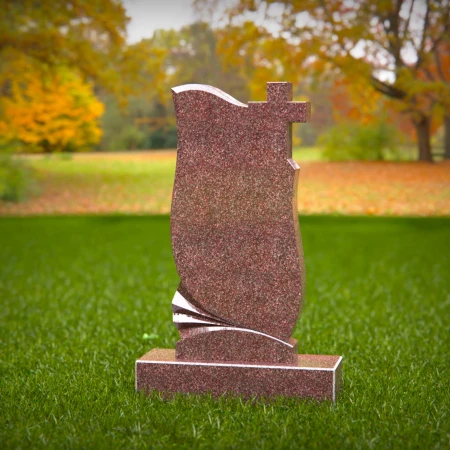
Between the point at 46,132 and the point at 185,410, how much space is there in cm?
2304

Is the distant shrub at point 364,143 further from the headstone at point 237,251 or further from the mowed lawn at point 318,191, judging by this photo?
the headstone at point 237,251

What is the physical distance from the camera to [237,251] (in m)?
4.76

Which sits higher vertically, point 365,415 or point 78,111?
point 78,111

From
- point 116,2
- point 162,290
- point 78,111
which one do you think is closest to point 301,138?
point 78,111

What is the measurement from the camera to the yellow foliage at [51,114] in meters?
23.8

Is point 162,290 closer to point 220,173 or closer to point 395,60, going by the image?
point 220,173

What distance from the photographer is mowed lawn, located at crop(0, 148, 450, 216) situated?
17.8 m

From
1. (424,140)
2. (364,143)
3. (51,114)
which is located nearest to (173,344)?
(424,140)

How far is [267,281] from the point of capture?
473 cm

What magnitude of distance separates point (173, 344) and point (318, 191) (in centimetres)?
1327

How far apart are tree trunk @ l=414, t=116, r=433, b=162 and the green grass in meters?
9.02

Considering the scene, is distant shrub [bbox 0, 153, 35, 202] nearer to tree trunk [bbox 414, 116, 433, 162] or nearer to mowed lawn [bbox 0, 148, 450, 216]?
mowed lawn [bbox 0, 148, 450, 216]

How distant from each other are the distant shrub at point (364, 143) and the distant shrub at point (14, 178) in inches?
371

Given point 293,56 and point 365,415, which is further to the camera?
point 293,56
